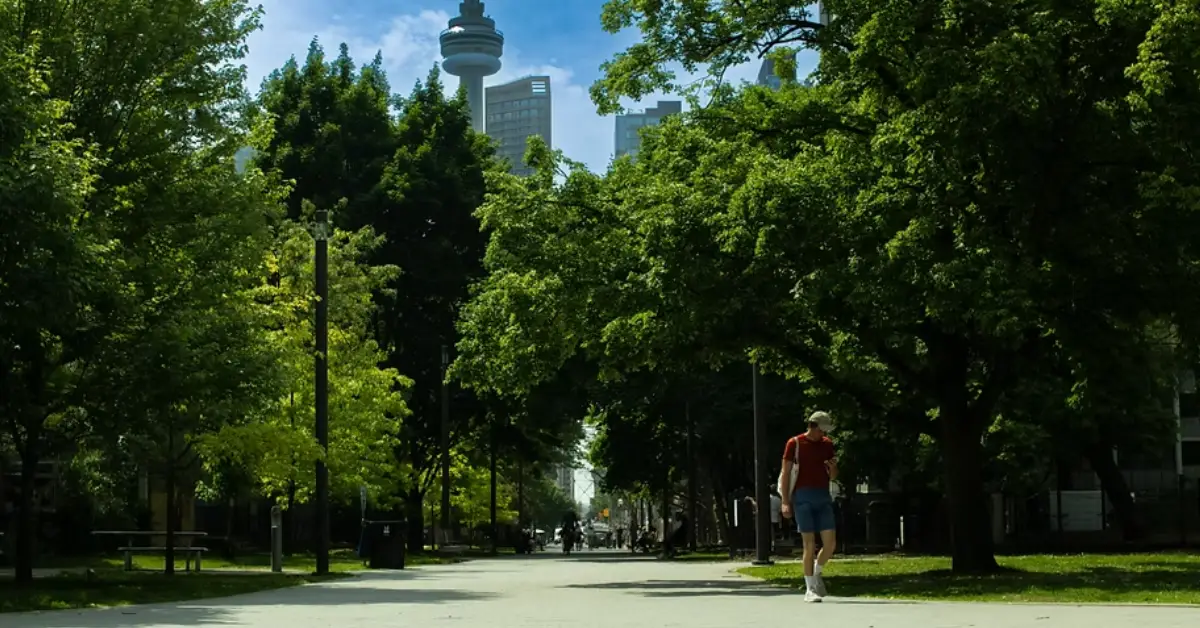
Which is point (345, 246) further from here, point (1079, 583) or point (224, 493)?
point (1079, 583)

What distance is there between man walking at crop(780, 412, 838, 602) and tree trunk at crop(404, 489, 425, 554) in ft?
123

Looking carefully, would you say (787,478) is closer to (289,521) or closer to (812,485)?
(812,485)

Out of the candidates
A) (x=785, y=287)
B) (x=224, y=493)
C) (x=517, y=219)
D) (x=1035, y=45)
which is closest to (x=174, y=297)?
(x=517, y=219)

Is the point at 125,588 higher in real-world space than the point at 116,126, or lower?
lower

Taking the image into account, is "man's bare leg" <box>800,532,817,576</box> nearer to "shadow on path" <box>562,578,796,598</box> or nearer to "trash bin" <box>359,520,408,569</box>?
"shadow on path" <box>562,578,796,598</box>

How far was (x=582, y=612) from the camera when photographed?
15.3 metres

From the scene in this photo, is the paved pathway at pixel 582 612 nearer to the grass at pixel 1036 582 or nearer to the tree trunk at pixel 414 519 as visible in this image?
the grass at pixel 1036 582

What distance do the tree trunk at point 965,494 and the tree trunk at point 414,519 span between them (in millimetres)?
31448

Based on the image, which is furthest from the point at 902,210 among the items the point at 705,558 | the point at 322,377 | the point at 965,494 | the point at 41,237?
the point at 705,558

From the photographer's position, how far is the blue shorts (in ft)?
51.4

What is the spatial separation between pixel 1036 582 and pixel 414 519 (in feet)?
125

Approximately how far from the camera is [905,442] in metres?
38.8

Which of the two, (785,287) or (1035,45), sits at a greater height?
(1035,45)

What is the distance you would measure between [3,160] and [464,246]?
34094 mm
